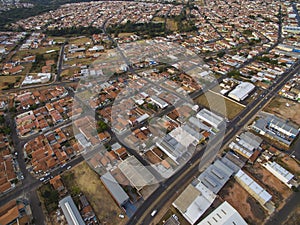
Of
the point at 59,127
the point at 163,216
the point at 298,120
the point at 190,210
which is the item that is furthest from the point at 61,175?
the point at 298,120

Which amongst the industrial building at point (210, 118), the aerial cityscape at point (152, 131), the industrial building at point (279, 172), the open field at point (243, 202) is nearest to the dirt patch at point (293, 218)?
the aerial cityscape at point (152, 131)

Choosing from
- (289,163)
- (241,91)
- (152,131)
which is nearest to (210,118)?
(152,131)

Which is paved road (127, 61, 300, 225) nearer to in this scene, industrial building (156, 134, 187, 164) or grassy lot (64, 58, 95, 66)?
industrial building (156, 134, 187, 164)

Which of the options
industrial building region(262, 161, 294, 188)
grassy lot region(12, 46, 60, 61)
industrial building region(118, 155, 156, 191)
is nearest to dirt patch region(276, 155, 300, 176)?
industrial building region(262, 161, 294, 188)

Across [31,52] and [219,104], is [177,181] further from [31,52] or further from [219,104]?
[31,52]

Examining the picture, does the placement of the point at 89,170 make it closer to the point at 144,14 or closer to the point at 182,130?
the point at 182,130
